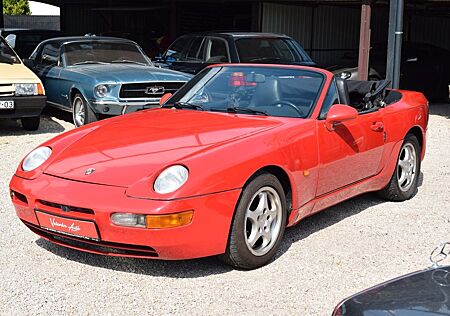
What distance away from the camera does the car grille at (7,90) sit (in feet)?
28.3

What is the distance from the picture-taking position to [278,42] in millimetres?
10875

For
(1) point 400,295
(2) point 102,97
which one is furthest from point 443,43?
(1) point 400,295

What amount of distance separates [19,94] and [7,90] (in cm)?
16

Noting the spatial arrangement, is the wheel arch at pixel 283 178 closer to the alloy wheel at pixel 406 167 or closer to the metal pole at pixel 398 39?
the alloy wheel at pixel 406 167

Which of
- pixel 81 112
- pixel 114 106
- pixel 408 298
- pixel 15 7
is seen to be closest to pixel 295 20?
pixel 81 112

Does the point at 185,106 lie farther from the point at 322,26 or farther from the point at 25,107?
the point at 322,26

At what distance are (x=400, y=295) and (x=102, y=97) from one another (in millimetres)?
7036

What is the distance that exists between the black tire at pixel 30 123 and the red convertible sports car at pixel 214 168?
14.7ft

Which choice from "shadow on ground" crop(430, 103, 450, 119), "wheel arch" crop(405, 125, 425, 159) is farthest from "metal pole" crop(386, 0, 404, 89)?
"wheel arch" crop(405, 125, 425, 159)

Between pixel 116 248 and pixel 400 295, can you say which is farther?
pixel 116 248

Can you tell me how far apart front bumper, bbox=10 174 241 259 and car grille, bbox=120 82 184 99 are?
4.96 meters

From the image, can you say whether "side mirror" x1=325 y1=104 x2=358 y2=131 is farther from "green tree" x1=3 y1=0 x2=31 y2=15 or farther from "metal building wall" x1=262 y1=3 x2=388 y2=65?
"green tree" x1=3 y1=0 x2=31 y2=15

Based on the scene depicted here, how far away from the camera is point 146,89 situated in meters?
9.04

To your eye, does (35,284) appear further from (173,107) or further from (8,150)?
(8,150)
